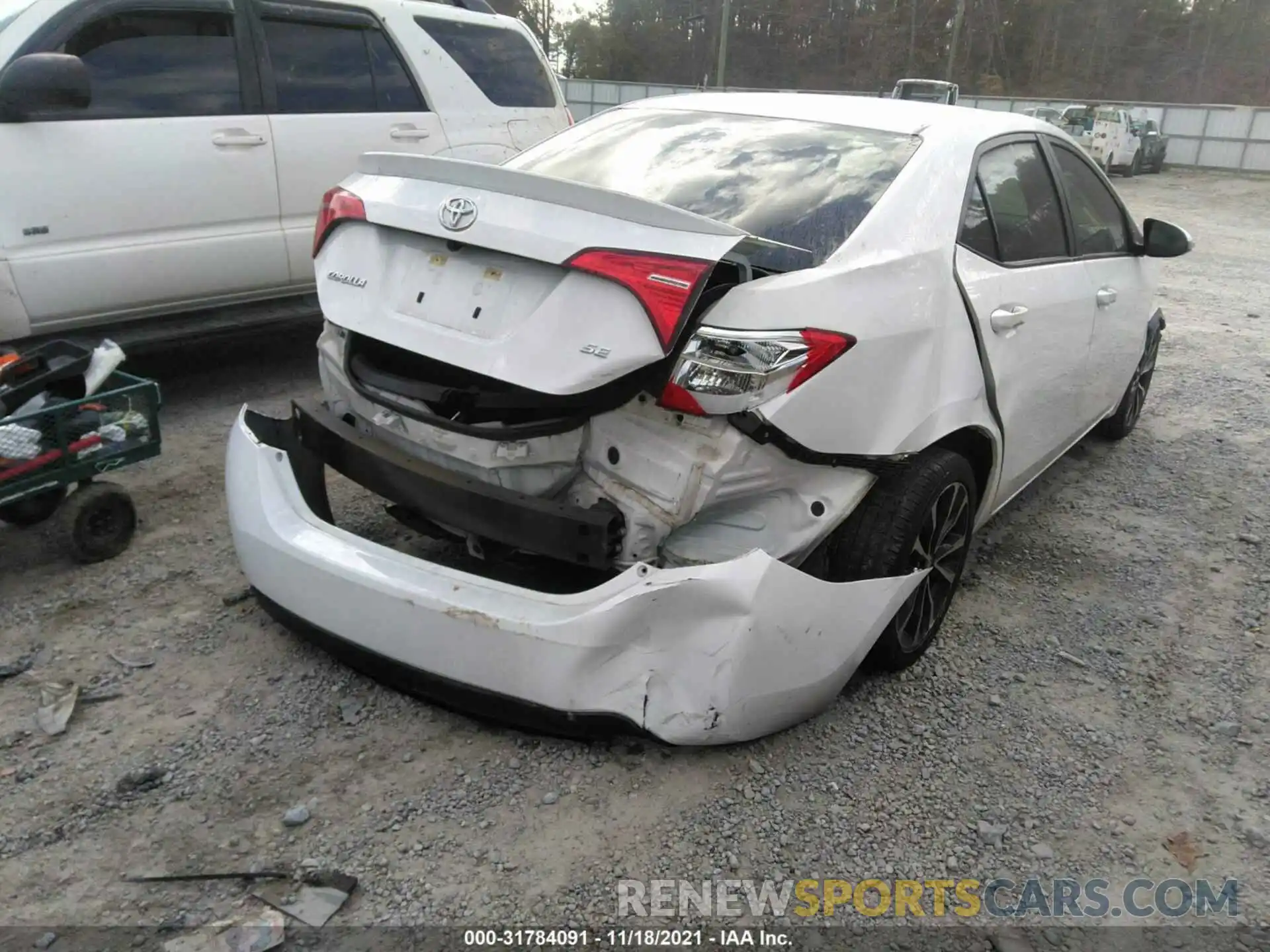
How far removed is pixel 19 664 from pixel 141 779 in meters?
0.77

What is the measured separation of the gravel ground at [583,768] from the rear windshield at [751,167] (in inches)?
54.6

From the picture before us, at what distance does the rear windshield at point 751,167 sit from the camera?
9.36ft

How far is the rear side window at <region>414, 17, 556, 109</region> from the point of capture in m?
6.07

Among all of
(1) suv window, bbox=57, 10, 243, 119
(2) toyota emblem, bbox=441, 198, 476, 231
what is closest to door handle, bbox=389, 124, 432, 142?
(1) suv window, bbox=57, 10, 243, 119

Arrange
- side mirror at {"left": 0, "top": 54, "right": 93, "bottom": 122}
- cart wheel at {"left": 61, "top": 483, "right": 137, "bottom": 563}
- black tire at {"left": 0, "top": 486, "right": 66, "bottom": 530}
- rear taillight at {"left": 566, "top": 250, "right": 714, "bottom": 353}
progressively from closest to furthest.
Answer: rear taillight at {"left": 566, "top": 250, "right": 714, "bottom": 353} → cart wheel at {"left": 61, "top": 483, "right": 137, "bottom": 563} → black tire at {"left": 0, "top": 486, "right": 66, "bottom": 530} → side mirror at {"left": 0, "top": 54, "right": 93, "bottom": 122}

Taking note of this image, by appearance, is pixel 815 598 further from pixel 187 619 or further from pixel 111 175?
pixel 111 175

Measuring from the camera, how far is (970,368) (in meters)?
3.01

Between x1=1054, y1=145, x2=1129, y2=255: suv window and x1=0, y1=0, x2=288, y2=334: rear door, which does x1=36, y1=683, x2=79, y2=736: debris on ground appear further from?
x1=1054, y1=145, x2=1129, y2=255: suv window

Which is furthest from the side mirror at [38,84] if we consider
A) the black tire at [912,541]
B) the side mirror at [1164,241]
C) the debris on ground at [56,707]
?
the side mirror at [1164,241]

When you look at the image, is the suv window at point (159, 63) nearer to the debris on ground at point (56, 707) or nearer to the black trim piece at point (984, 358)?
the debris on ground at point (56, 707)

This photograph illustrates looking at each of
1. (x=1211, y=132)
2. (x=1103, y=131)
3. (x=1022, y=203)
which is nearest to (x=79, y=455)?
(x=1022, y=203)

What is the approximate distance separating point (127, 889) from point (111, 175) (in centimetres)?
345

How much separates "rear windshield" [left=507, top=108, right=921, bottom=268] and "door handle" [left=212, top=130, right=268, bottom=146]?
2.05 m

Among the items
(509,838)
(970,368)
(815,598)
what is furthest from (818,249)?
(509,838)
